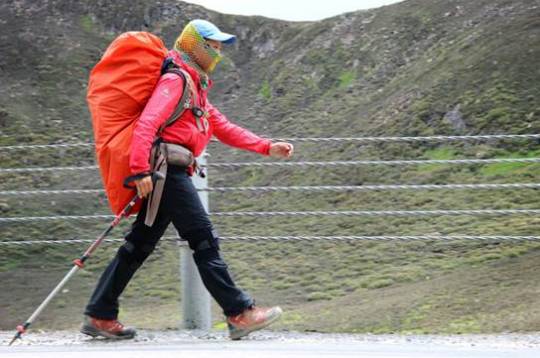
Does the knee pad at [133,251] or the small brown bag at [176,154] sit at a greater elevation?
the small brown bag at [176,154]

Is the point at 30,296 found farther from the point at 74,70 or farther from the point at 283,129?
the point at 74,70

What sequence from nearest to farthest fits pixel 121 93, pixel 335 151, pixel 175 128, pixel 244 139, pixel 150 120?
pixel 150 120, pixel 121 93, pixel 175 128, pixel 244 139, pixel 335 151

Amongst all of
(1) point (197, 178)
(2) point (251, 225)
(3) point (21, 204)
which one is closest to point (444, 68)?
(2) point (251, 225)

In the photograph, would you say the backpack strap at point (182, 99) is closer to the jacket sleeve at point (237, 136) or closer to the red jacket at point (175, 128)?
the red jacket at point (175, 128)

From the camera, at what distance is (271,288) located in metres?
9.76

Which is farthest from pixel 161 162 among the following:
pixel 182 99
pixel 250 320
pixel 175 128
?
pixel 250 320

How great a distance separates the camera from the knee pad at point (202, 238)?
4.44 metres

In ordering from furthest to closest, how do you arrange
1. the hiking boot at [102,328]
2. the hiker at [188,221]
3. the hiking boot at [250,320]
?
the hiking boot at [102,328] → the hiking boot at [250,320] → the hiker at [188,221]

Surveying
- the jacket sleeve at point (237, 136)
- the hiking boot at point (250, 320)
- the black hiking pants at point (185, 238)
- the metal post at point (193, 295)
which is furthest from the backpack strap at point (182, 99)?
the hiking boot at point (250, 320)

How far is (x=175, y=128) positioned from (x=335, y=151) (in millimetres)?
15365

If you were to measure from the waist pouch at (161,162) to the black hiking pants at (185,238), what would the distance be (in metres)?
0.07

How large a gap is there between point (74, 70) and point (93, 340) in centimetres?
2412

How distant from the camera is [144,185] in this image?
417 cm

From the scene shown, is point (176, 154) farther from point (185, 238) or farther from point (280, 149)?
point (280, 149)
